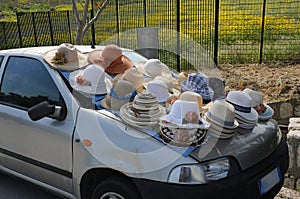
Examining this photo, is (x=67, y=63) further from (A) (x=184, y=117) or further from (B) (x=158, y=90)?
(A) (x=184, y=117)

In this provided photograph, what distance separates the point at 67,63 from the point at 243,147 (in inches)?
76.6

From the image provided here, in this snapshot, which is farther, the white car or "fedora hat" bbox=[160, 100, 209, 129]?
"fedora hat" bbox=[160, 100, 209, 129]

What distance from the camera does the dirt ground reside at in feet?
20.8

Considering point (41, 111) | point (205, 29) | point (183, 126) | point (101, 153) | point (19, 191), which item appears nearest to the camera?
point (183, 126)

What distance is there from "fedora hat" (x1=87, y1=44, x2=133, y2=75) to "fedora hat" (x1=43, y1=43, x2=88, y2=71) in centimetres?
12

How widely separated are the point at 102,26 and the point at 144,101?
7097 millimetres

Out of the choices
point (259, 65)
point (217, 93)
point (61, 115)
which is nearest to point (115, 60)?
point (61, 115)

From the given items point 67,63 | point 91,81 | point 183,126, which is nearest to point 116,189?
point 183,126

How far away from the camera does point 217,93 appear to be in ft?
11.8

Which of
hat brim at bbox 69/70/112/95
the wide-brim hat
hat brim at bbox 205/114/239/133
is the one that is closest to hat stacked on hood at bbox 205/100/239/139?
hat brim at bbox 205/114/239/133

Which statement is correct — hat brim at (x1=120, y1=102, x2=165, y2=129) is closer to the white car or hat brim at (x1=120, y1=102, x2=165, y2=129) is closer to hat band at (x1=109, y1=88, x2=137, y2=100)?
the white car

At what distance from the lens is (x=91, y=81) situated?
10.3 ft

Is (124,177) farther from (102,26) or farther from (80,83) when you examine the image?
(102,26)

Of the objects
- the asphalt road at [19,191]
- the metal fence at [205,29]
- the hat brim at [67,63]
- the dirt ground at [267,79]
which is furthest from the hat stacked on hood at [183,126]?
the metal fence at [205,29]
